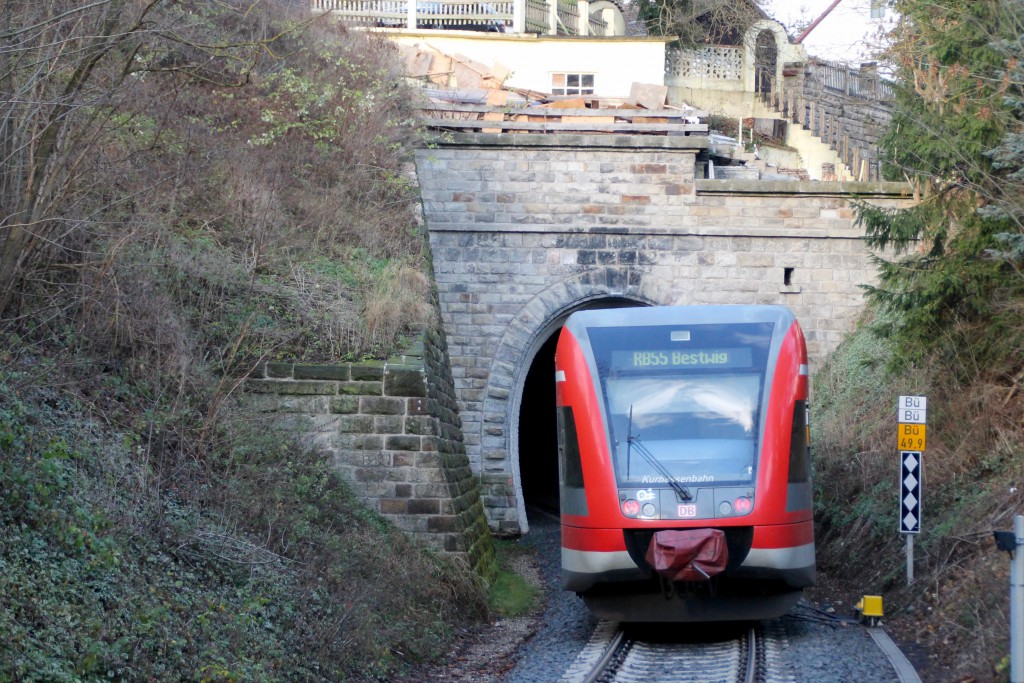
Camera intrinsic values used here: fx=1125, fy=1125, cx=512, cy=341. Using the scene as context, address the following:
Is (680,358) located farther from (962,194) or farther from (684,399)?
(962,194)

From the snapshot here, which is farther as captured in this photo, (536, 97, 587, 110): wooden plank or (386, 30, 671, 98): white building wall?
(386, 30, 671, 98): white building wall

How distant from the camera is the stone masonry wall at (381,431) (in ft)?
37.3

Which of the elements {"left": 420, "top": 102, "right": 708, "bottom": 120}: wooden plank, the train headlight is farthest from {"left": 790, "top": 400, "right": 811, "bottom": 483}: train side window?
{"left": 420, "top": 102, "right": 708, "bottom": 120}: wooden plank

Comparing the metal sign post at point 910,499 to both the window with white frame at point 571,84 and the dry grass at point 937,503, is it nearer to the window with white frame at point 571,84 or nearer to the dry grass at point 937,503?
the dry grass at point 937,503

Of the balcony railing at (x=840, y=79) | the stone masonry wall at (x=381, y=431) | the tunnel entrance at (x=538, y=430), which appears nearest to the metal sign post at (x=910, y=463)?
the stone masonry wall at (x=381, y=431)

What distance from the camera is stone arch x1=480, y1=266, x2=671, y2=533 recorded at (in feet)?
59.0

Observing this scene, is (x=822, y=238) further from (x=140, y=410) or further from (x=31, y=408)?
(x=31, y=408)

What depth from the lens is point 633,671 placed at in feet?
28.8

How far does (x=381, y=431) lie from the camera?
11.5 metres

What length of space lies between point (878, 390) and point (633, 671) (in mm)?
8038

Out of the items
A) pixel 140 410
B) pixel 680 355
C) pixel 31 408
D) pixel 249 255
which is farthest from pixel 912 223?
pixel 31 408

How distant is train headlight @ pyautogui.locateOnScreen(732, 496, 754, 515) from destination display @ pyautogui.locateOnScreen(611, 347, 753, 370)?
3.82 ft

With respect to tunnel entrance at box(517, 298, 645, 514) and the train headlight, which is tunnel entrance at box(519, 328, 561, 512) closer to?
tunnel entrance at box(517, 298, 645, 514)

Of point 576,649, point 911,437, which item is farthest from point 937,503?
point 576,649
